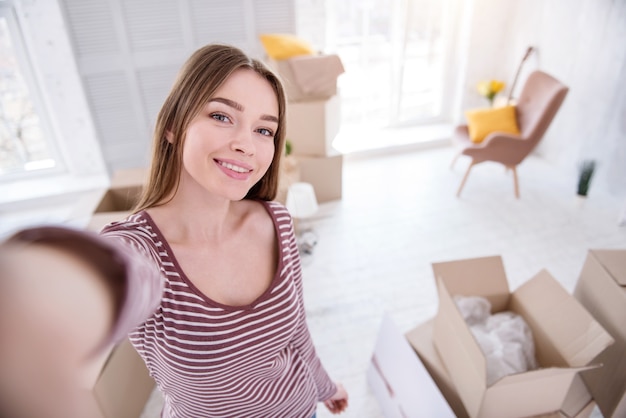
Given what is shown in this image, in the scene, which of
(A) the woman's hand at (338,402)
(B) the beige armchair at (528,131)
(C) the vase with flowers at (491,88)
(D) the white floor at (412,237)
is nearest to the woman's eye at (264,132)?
(A) the woman's hand at (338,402)

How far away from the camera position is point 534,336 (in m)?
1.34

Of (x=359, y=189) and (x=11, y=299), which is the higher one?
(x=11, y=299)

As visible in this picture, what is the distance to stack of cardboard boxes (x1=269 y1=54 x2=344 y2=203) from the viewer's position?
8.41 ft

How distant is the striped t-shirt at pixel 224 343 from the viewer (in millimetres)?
653

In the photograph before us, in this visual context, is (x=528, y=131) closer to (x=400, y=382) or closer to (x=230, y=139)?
(x=400, y=382)

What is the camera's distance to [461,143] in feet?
10.0

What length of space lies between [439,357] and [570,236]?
1668mm

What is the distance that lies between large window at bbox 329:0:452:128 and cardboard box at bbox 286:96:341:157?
1048 mm

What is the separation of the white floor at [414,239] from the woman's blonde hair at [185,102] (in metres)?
1.18

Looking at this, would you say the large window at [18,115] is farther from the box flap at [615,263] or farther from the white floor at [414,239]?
the box flap at [615,263]

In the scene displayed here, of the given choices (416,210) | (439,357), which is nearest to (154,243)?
(439,357)

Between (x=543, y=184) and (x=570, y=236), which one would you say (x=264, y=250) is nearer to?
(x=570, y=236)

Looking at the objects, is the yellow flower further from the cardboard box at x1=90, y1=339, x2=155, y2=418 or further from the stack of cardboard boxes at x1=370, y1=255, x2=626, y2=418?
the cardboard box at x1=90, y1=339, x2=155, y2=418

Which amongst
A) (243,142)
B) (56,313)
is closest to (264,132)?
(243,142)
